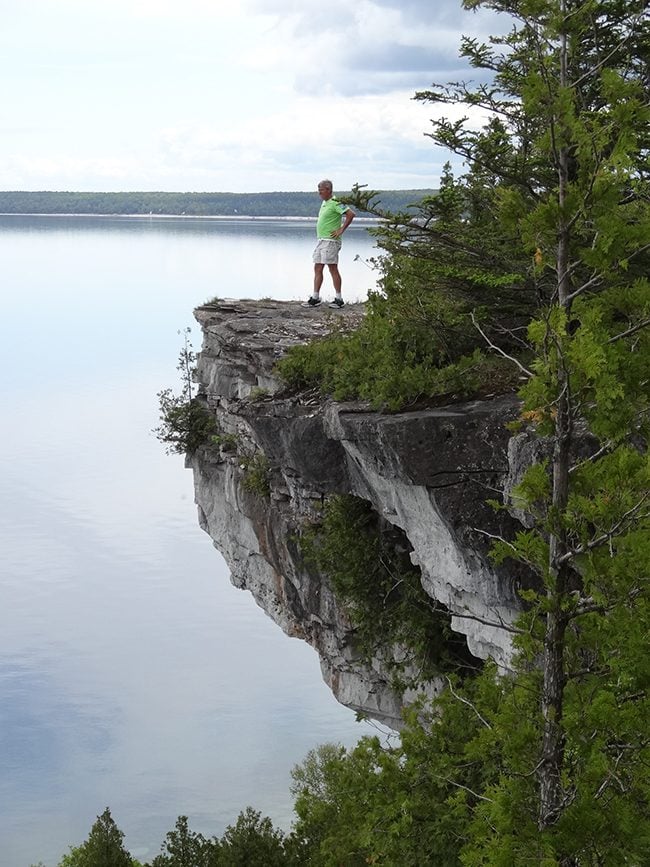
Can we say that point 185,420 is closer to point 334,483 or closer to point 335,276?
point 335,276

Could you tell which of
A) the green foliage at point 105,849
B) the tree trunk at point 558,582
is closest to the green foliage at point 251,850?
the green foliage at point 105,849

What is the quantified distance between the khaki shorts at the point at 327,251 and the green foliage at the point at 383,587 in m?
4.41

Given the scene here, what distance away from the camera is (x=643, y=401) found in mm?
8195

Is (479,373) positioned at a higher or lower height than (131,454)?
higher

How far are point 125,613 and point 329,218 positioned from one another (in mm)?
115046

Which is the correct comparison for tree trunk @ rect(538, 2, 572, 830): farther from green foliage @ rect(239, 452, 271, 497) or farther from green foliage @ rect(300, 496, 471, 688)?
green foliage @ rect(239, 452, 271, 497)

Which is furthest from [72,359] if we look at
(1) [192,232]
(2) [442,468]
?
(2) [442,468]

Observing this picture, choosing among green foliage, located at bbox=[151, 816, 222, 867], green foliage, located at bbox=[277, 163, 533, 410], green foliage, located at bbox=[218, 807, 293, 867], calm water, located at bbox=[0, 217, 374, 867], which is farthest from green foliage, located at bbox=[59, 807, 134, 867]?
calm water, located at bbox=[0, 217, 374, 867]

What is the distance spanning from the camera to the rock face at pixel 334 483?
1266cm

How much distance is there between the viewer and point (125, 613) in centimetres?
12925

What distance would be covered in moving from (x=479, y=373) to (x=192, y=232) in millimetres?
112214

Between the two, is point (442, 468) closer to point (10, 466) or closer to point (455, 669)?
point (455, 669)

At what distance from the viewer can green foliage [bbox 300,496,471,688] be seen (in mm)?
16219

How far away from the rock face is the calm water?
28389 mm
